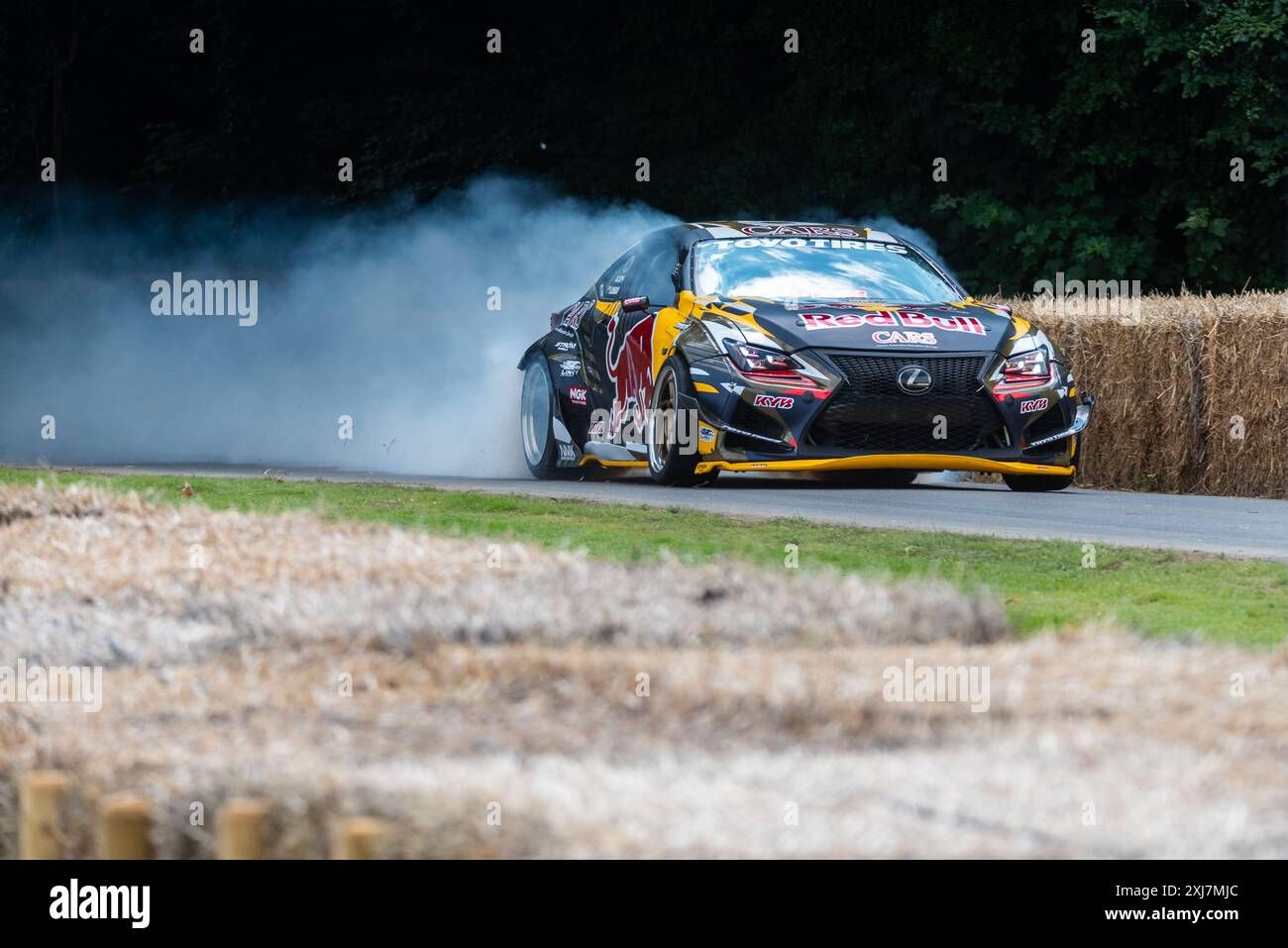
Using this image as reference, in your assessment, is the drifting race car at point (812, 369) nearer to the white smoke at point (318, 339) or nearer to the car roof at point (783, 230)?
the car roof at point (783, 230)

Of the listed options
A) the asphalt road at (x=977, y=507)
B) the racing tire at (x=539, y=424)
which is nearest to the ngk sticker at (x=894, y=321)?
the asphalt road at (x=977, y=507)

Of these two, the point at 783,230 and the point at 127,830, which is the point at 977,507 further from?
the point at 127,830

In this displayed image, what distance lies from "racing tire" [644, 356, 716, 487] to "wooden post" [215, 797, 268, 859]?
32.6 feet

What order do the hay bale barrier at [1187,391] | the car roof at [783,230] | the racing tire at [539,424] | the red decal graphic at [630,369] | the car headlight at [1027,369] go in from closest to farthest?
1. the car headlight at [1027,369]
2. the red decal graphic at [630,369]
3. the car roof at [783,230]
4. the racing tire at [539,424]
5. the hay bale barrier at [1187,391]

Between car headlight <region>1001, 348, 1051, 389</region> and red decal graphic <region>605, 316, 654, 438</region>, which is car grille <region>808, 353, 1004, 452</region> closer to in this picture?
car headlight <region>1001, 348, 1051, 389</region>

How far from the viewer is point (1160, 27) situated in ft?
86.9

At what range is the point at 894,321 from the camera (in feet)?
44.7

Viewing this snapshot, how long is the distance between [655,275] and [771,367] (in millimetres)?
1820

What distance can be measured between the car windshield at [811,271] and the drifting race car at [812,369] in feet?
0.04

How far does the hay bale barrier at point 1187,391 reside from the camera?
52.7 ft

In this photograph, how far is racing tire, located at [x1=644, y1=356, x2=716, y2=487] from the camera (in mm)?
13641

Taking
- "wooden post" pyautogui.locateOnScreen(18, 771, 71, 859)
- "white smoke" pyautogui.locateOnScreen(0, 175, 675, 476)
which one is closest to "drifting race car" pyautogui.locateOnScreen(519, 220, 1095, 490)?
"white smoke" pyautogui.locateOnScreen(0, 175, 675, 476)
